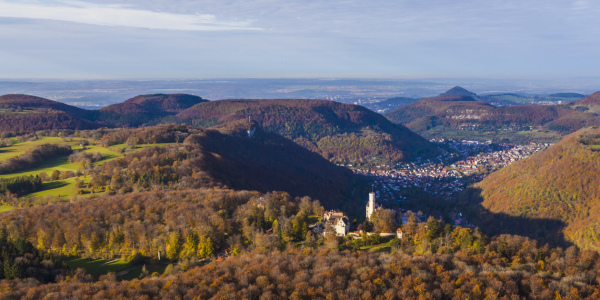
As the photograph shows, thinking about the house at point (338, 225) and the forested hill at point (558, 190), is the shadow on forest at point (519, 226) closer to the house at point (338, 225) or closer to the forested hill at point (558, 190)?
the forested hill at point (558, 190)

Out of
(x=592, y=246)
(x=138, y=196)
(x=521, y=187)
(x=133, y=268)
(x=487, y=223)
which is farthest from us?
(x=521, y=187)

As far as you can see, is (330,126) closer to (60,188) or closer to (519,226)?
(519,226)

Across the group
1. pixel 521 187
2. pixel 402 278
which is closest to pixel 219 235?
pixel 402 278

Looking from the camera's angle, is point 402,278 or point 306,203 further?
point 306,203

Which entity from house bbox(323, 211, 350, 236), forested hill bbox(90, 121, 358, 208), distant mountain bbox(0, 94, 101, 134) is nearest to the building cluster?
forested hill bbox(90, 121, 358, 208)

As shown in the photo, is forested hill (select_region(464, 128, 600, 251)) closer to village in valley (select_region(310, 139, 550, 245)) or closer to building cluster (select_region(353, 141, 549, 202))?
village in valley (select_region(310, 139, 550, 245))

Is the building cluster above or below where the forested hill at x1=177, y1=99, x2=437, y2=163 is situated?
below

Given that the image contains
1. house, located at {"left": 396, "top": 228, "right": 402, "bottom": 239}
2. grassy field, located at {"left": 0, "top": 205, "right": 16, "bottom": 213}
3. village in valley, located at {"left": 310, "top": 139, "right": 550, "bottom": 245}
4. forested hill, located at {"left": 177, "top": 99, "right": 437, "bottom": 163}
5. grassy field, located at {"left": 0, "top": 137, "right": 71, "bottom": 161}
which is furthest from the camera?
forested hill, located at {"left": 177, "top": 99, "right": 437, "bottom": 163}

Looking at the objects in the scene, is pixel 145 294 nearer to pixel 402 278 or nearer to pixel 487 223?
pixel 402 278
